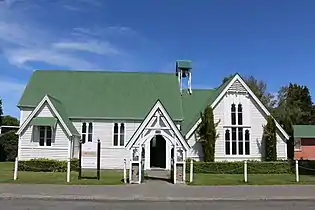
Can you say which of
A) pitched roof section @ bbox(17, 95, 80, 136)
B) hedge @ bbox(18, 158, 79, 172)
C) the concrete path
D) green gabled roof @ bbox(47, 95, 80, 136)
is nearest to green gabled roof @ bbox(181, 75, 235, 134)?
green gabled roof @ bbox(47, 95, 80, 136)

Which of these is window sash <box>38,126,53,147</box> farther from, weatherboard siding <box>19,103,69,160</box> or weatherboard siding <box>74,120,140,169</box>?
weatherboard siding <box>74,120,140,169</box>

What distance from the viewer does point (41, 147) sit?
33.7 m

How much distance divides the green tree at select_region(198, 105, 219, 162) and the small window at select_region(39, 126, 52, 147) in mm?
12646

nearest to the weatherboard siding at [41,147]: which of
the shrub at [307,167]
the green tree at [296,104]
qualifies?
the shrub at [307,167]

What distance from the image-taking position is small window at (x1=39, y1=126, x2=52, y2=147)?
3412cm

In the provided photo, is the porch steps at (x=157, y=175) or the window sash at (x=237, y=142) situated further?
the window sash at (x=237, y=142)

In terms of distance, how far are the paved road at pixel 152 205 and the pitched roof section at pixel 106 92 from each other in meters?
22.1

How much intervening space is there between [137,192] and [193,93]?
79.8ft

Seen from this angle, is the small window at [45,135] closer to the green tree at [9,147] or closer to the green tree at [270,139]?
the green tree at [9,147]

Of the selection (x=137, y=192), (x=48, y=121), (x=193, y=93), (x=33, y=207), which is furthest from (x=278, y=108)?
(x=33, y=207)

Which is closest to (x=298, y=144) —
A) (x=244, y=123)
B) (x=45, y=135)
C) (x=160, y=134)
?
(x=244, y=123)

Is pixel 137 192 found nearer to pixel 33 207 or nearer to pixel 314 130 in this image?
pixel 33 207

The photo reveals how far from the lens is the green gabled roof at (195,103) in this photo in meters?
36.4

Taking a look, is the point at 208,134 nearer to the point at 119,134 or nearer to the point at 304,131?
the point at 119,134
